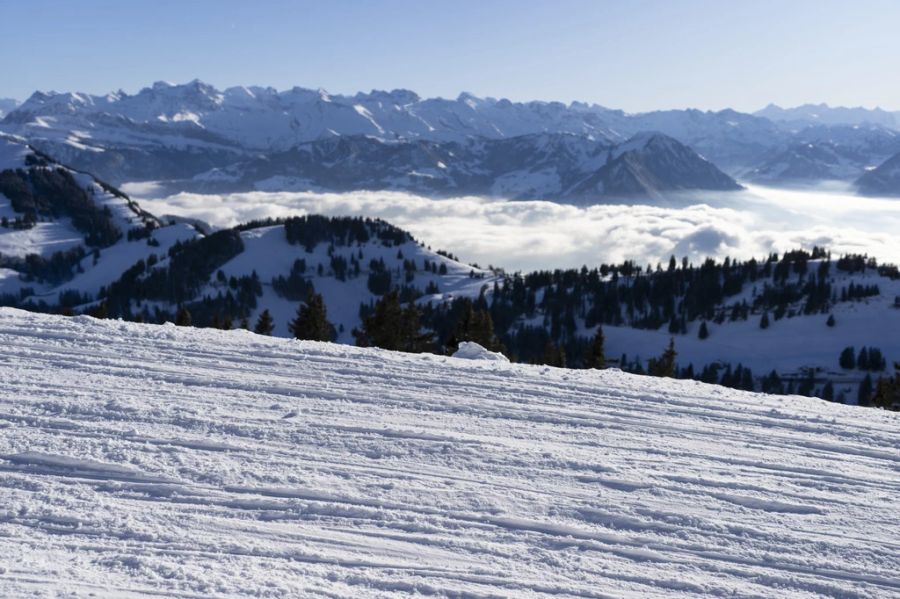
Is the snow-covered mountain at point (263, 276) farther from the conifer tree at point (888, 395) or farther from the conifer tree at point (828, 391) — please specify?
the conifer tree at point (888, 395)

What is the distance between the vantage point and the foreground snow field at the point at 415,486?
17.9 ft

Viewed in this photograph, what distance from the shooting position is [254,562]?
214 inches

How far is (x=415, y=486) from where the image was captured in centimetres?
683

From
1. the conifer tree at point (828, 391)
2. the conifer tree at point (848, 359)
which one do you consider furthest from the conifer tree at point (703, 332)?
the conifer tree at point (828, 391)

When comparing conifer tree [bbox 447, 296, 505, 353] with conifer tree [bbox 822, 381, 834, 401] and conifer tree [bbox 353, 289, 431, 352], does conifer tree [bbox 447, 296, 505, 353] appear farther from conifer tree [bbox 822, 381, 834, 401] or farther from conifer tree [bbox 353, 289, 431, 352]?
conifer tree [bbox 822, 381, 834, 401]

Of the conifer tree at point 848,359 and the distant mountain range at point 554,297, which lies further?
the distant mountain range at point 554,297

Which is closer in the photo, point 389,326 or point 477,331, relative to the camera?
point 389,326


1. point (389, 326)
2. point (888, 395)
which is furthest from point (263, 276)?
point (888, 395)

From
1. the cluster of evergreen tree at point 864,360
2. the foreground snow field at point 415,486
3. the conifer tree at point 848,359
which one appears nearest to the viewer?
the foreground snow field at point 415,486

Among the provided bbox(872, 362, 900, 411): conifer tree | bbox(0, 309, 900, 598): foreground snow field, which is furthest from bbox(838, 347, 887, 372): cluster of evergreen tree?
bbox(0, 309, 900, 598): foreground snow field

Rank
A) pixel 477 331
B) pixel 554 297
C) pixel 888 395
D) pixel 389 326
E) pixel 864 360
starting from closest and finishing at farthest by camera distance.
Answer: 1. pixel 888 395
2. pixel 389 326
3. pixel 477 331
4. pixel 864 360
5. pixel 554 297

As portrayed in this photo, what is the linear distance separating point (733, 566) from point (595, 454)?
2.37m

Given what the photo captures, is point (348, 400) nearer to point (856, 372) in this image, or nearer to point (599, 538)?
point (599, 538)

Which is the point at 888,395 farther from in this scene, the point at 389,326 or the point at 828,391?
the point at 828,391
